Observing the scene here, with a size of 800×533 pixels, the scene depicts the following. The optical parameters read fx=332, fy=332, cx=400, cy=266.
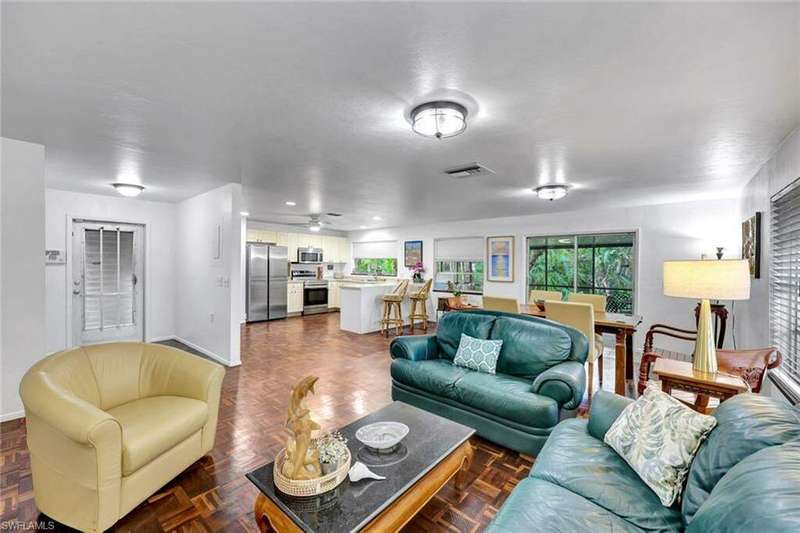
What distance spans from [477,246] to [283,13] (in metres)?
6.46

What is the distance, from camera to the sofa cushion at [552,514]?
1188 millimetres

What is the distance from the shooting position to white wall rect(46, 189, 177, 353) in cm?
452

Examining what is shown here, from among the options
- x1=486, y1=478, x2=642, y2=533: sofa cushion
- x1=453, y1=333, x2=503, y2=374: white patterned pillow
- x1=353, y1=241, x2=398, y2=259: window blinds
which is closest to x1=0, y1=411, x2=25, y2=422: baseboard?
x1=453, y1=333, x2=503, y2=374: white patterned pillow

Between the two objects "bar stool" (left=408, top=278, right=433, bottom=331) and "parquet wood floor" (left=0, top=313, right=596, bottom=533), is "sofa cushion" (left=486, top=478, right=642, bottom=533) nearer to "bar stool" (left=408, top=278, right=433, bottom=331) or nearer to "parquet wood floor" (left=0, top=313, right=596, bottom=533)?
"parquet wood floor" (left=0, top=313, right=596, bottom=533)

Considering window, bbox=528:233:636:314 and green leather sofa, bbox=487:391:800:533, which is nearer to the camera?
green leather sofa, bbox=487:391:800:533

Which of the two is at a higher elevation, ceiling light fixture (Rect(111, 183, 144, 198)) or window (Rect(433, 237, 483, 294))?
ceiling light fixture (Rect(111, 183, 144, 198))

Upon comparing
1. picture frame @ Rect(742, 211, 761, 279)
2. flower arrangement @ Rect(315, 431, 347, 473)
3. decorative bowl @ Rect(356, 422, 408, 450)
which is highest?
picture frame @ Rect(742, 211, 761, 279)

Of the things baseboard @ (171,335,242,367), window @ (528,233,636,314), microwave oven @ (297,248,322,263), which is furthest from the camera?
microwave oven @ (297,248,322,263)

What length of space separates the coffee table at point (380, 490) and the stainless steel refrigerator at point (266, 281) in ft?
20.2

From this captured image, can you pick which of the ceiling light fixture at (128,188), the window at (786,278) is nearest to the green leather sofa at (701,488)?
the window at (786,278)

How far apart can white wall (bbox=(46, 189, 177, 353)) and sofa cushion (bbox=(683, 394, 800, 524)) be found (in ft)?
21.4

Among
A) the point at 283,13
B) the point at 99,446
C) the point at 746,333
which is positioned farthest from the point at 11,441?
the point at 746,333

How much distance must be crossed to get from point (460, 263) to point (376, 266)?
262cm

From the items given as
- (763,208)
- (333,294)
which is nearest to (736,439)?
(763,208)
